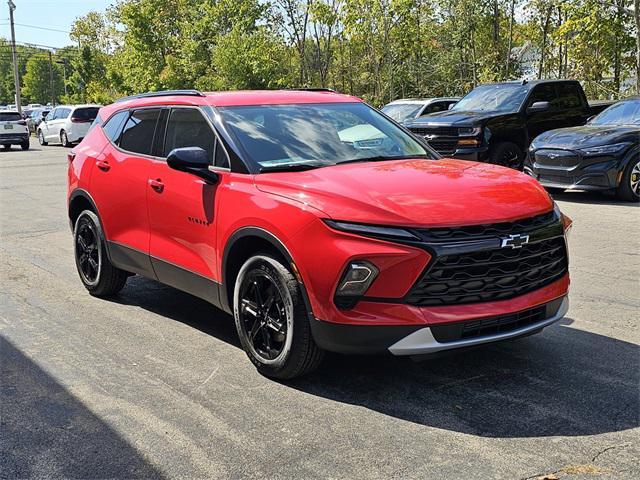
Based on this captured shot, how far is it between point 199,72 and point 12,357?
3897cm

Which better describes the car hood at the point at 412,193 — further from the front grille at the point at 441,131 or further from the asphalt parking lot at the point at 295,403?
the front grille at the point at 441,131

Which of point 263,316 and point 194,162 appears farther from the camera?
point 194,162

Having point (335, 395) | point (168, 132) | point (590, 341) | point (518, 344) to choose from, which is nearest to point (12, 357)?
point (168, 132)

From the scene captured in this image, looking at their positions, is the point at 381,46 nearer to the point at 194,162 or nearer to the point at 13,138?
the point at 13,138

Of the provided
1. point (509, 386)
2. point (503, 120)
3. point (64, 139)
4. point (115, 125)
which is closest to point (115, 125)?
Answer: point (115, 125)

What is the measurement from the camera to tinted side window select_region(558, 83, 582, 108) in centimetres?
1526

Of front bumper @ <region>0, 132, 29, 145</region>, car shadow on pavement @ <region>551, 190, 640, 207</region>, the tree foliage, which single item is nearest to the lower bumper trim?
car shadow on pavement @ <region>551, 190, 640, 207</region>

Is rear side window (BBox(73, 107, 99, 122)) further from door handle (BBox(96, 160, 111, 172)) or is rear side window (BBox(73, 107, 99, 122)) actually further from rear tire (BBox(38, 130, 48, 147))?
door handle (BBox(96, 160, 111, 172))

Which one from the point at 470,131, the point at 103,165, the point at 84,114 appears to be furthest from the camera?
the point at 84,114

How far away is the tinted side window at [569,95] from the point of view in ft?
50.1

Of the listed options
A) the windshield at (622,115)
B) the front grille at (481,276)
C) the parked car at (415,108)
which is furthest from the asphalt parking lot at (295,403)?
the parked car at (415,108)

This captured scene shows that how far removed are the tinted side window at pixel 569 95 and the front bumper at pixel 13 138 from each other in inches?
932

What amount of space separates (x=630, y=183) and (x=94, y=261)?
28.5 feet

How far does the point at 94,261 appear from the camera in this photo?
6.73 m
